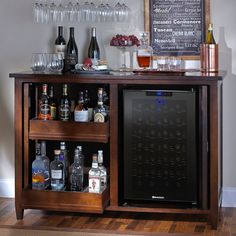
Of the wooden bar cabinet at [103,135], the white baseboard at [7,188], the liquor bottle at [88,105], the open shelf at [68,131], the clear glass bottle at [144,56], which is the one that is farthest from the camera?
the white baseboard at [7,188]

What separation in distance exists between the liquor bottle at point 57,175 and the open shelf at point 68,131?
0.43 feet

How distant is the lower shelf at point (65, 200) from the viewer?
3758mm

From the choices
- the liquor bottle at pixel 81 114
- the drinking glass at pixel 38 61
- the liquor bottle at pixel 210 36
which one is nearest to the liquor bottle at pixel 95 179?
the liquor bottle at pixel 81 114

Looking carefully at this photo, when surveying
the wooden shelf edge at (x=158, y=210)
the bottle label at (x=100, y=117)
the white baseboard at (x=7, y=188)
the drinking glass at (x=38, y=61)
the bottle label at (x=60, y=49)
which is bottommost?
the wooden shelf edge at (x=158, y=210)

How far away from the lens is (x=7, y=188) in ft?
14.8

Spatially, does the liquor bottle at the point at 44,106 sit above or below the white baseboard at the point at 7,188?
above

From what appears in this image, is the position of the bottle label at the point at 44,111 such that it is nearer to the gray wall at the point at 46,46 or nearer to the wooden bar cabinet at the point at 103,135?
the wooden bar cabinet at the point at 103,135

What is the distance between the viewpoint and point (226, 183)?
4258 millimetres

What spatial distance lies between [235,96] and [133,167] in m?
0.90

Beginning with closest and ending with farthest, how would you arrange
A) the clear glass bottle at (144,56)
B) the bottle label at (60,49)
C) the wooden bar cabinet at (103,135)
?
the wooden bar cabinet at (103,135), the clear glass bottle at (144,56), the bottle label at (60,49)

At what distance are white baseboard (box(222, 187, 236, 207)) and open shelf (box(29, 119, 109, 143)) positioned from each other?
1.00 meters

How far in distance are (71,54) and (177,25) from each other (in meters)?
0.74

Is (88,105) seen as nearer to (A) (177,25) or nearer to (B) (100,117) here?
(B) (100,117)

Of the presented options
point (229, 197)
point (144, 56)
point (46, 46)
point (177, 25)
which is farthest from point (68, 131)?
point (229, 197)
